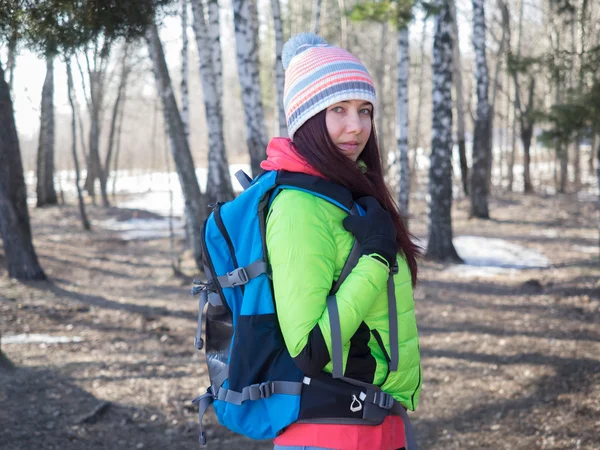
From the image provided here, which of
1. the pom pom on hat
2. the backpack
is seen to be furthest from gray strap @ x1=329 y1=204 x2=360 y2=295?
the pom pom on hat

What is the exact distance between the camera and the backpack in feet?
6.36

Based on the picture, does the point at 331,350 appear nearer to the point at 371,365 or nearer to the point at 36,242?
the point at 371,365

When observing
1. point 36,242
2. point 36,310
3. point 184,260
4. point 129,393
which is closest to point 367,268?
point 129,393

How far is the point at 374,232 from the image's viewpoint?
1947 mm

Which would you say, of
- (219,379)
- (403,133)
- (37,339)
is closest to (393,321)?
(219,379)

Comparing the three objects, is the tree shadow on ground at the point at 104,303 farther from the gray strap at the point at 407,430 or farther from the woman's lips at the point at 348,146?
the woman's lips at the point at 348,146

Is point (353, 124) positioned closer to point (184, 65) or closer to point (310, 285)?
point (310, 285)

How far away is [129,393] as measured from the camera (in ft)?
19.3

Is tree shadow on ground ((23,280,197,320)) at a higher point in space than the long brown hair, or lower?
lower

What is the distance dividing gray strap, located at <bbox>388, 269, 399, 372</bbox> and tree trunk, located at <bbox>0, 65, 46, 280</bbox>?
28.2 feet

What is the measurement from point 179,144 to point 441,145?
492 centimetres

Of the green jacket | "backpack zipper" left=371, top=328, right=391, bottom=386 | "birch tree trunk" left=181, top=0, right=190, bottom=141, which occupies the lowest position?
"backpack zipper" left=371, top=328, right=391, bottom=386

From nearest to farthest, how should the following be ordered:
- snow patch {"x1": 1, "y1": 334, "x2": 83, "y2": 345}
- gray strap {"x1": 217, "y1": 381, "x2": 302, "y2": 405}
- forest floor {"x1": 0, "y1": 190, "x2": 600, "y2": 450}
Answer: gray strap {"x1": 217, "y1": 381, "x2": 302, "y2": 405} → forest floor {"x1": 0, "y1": 190, "x2": 600, "y2": 450} → snow patch {"x1": 1, "y1": 334, "x2": 83, "y2": 345}

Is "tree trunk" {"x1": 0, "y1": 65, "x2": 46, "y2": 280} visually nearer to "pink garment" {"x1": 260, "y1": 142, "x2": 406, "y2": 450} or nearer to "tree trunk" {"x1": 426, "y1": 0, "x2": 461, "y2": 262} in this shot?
"tree trunk" {"x1": 426, "y1": 0, "x2": 461, "y2": 262}
